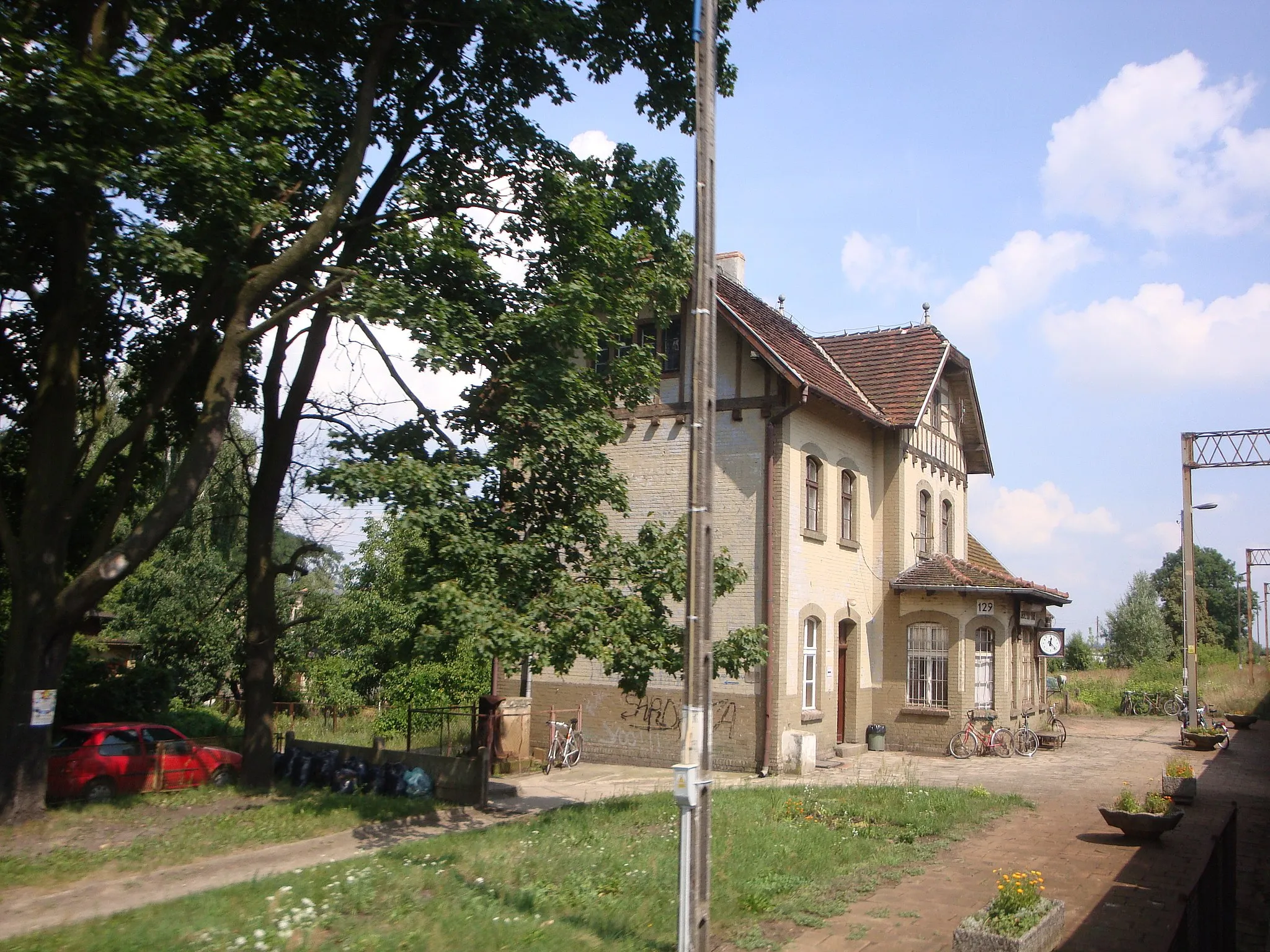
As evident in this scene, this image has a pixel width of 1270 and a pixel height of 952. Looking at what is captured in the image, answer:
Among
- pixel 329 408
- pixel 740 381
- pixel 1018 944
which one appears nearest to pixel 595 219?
pixel 329 408

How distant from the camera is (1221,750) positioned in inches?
1004

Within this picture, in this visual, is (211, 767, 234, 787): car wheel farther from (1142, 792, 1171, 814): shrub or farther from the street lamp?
the street lamp

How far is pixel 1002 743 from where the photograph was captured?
887 inches

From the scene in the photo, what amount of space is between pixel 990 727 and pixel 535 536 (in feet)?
46.8

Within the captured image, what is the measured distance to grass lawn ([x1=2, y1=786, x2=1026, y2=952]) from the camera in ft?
24.8

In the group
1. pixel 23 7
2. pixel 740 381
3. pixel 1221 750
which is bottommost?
pixel 1221 750

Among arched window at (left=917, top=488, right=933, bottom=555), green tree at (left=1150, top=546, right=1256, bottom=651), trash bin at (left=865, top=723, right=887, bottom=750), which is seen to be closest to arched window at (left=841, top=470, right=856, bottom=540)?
arched window at (left=917, top=488, right=933, bottom=555)

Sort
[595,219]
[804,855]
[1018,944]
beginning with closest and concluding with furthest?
[1018,944] → [804,855] → [595,219]

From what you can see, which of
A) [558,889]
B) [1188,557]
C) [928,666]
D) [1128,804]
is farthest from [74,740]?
[1188,557]

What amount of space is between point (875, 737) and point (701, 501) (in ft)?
53.5

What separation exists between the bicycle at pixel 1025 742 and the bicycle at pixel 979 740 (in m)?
0.19

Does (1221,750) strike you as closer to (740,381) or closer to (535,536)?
(740,381)

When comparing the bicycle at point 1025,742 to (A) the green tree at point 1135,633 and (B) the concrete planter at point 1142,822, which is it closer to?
(B) the concrete planter at point 1142,822

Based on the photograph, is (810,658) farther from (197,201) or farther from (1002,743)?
(197,201)
